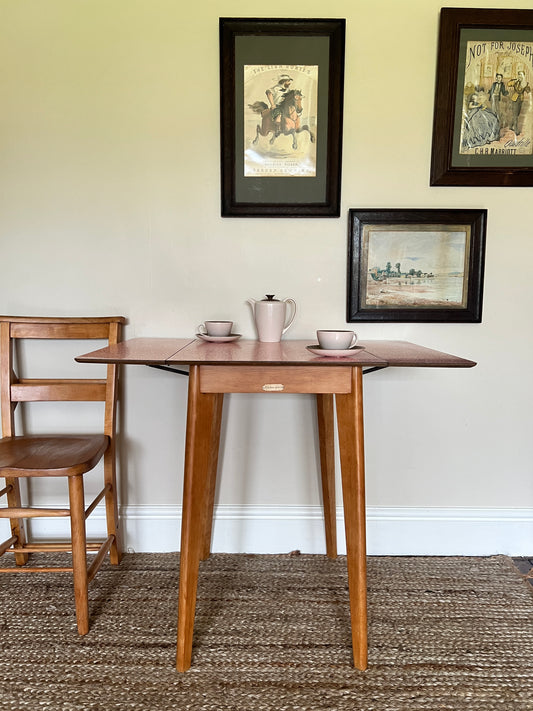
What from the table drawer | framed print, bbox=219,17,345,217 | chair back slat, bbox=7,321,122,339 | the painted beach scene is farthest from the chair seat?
the painted beach scene

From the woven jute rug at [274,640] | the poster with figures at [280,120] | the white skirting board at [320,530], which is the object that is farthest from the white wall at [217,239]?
the woven jute rug at [274,640]

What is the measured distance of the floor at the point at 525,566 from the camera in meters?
1.57

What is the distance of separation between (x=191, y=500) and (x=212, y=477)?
455 mm

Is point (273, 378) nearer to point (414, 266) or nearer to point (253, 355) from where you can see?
point (253, 355)

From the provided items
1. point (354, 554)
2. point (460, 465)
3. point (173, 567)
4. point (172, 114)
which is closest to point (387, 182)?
point (172, 114)

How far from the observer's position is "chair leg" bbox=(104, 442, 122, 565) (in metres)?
1.51

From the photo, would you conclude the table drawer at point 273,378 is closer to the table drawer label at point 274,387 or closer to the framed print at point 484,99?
the table drawer label at point 274,387

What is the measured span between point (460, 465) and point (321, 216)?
1.12 m

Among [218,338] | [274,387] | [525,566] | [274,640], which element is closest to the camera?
[274,387]

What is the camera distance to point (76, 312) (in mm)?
1602

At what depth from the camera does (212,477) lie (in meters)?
1.56

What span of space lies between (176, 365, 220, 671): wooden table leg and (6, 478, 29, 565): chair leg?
0.82 metres

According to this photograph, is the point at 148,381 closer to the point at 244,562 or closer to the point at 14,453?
the point at 14,453

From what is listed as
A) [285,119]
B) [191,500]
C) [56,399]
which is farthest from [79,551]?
[285,119]
